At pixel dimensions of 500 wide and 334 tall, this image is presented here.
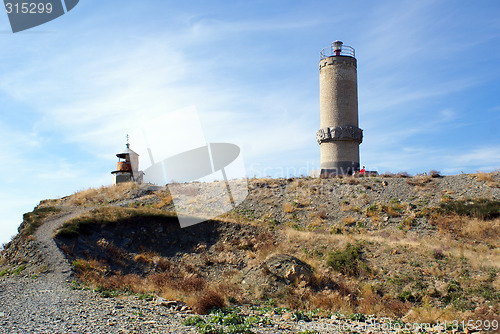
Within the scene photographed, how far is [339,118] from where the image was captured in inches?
1209

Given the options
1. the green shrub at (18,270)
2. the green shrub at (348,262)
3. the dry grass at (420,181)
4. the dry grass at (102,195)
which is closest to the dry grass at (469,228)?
the dry grass at (420,181)

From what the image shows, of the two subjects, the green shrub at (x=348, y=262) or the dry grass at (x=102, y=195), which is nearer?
the green shrub at (x=348, y=262)

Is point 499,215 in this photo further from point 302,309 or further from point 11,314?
point 11,314

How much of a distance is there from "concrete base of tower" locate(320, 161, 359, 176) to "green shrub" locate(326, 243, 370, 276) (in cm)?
1315

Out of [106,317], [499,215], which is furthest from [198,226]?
[499,215]

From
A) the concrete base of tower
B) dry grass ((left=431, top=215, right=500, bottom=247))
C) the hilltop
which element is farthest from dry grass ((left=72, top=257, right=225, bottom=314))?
the concrete base of tower

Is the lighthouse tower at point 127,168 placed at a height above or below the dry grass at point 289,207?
above

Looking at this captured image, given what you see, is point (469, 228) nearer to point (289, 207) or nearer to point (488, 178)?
point (488, 178)

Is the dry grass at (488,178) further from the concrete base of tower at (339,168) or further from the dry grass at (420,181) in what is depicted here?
the concrete base of tower at (339,168)

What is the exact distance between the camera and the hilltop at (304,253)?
13.9 m

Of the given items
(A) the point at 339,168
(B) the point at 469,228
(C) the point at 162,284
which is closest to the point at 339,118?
(A) the point at 339,168

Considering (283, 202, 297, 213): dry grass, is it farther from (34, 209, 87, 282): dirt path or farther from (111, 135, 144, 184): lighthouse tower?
(111, 135, 144, 184): lighthouse tower

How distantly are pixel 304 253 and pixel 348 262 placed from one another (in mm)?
2558

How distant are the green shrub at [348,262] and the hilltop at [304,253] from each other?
1.9 inches
